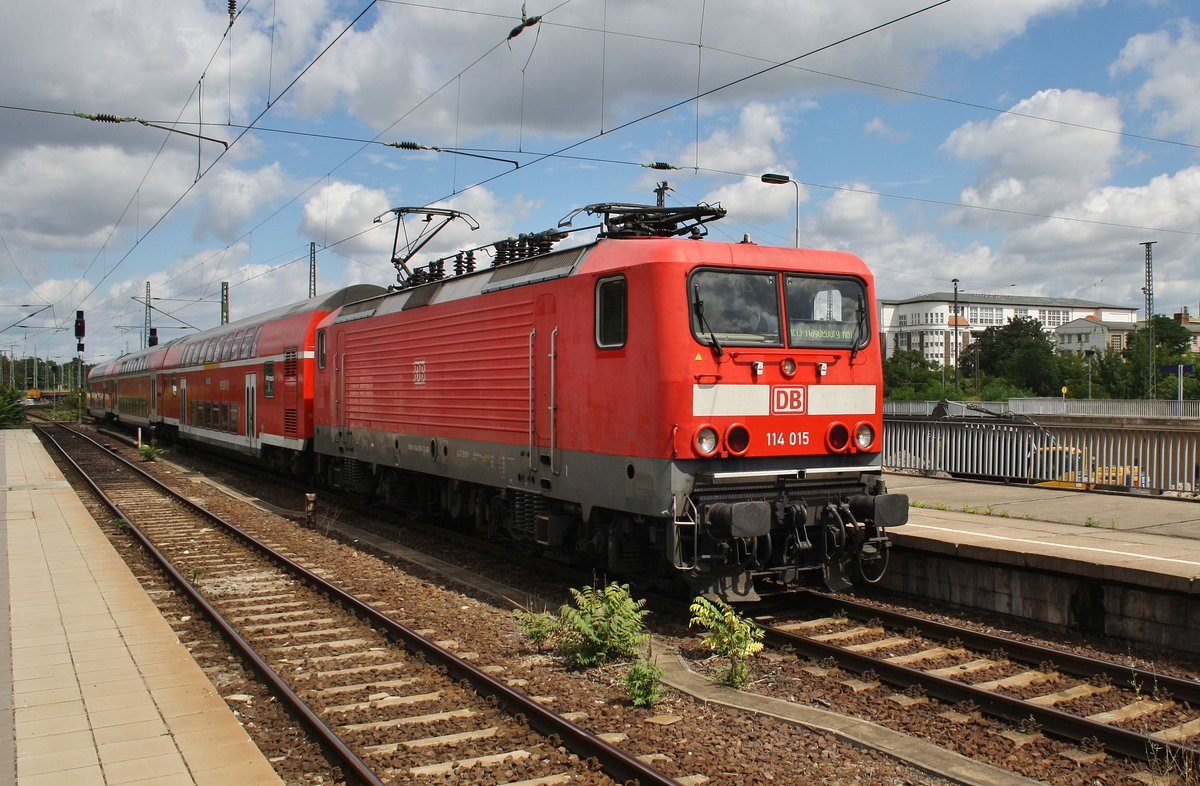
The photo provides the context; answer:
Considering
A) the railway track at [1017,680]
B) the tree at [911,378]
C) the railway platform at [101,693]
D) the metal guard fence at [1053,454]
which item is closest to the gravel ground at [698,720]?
the railway track at [1017,680]

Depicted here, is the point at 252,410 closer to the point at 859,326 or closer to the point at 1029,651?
the point at 859,326

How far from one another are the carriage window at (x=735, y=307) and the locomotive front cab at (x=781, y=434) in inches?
0.5

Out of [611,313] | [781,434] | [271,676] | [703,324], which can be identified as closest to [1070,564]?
[781,434]

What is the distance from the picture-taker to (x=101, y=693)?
702 cm

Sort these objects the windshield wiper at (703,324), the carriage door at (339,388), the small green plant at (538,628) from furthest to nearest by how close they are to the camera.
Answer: the carriage door at (339,388) < the windshield wiper at (703,324) < the small green plant at (538,628)

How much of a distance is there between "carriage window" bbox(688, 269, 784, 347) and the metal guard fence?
8.64 meters

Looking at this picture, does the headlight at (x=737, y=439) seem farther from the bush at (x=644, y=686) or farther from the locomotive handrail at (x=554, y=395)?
the bush at (x=644, y=686)

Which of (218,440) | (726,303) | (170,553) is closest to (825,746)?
(726,303)

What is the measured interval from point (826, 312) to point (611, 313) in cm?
214

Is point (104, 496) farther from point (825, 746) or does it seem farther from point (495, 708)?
point (825, 746)

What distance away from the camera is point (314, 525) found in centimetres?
1606

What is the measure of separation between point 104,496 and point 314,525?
6.59 m

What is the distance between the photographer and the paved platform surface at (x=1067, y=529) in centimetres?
855

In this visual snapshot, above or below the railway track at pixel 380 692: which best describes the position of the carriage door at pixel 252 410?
above
